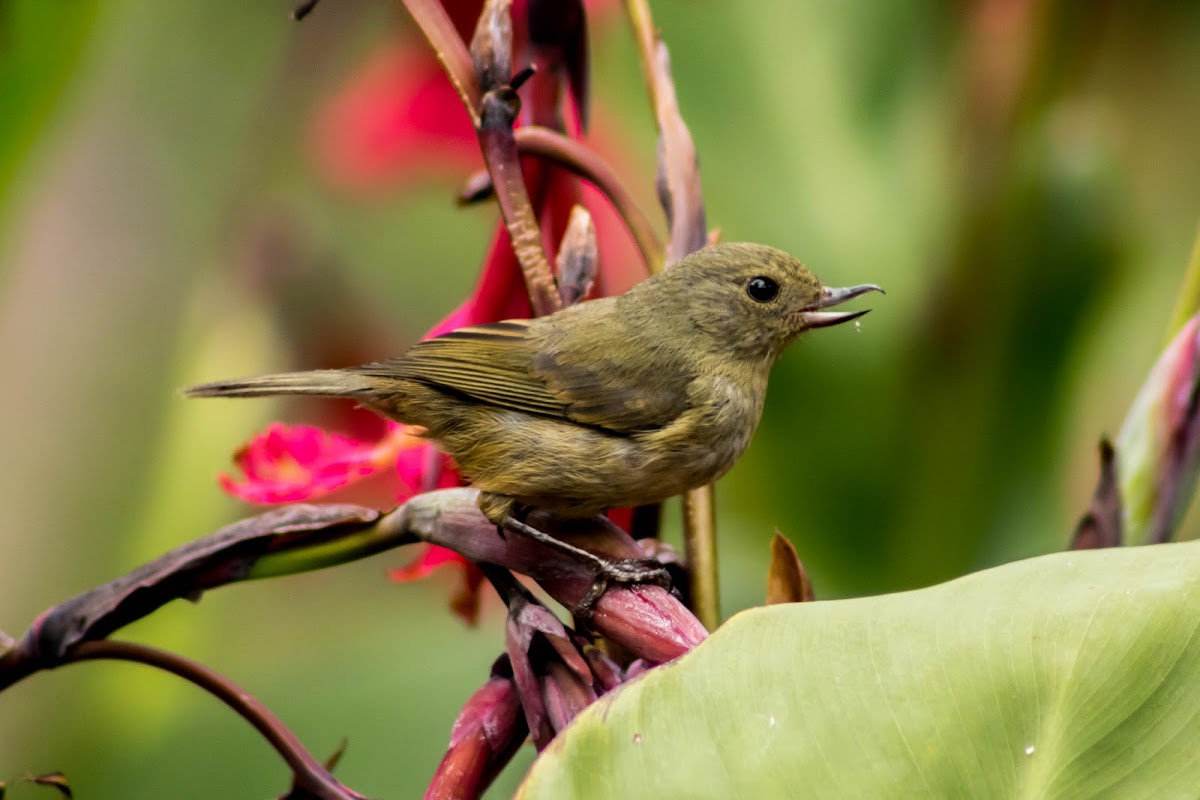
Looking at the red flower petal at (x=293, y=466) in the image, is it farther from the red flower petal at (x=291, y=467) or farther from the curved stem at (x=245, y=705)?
the curved stem at (x=245, y=705)

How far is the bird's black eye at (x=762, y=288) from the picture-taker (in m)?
1.38

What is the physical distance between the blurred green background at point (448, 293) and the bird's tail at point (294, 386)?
404 millimetres

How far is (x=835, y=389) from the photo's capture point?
1.71 meters

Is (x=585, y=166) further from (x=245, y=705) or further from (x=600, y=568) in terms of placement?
(x=245, y=705)

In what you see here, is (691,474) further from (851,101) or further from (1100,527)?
(851,101)

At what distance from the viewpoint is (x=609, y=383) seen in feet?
4.46

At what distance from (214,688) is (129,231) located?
1114mm

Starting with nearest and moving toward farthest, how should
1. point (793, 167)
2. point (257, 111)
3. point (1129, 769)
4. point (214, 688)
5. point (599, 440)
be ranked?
point (1129, 769) → point (214, 688) → point (599, 440) → point (793, 167) → point (257, 111)

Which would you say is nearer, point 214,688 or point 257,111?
point 214,688

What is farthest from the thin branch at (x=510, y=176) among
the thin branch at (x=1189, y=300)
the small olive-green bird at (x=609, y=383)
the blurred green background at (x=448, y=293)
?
the blurred green background at (x=448, y=293)

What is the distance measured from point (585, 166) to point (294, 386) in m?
0.36

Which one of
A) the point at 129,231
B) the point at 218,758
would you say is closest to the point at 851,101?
the point at 129,231

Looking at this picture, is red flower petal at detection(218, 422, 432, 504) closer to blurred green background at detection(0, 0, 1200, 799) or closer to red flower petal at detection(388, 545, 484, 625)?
red flower petal at detection(388, 545, 484, 625)

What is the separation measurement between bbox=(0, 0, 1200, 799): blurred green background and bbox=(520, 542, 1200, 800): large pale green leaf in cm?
93
